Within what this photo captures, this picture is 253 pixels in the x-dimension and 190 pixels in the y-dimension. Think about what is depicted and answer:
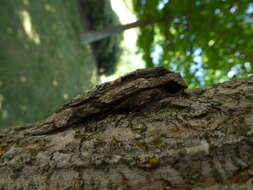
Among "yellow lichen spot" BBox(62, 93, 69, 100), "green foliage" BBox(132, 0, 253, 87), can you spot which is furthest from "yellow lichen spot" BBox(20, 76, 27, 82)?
"green foliage" BBox(132, 0, 253, 87)

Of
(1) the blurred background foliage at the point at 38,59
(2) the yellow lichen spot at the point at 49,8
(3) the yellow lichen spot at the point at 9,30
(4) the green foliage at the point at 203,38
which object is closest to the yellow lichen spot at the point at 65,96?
(1) the blurred background foliage at the point at 38,59

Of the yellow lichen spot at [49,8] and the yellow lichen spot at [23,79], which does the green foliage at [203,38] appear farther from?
the yellow lichen spot at [49,8]

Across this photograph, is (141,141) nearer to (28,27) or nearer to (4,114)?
(4,114)

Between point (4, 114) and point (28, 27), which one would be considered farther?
point (28, 27)

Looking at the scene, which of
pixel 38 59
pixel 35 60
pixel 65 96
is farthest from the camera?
pixel 65 96

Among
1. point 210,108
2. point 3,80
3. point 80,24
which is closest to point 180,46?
point 210,108

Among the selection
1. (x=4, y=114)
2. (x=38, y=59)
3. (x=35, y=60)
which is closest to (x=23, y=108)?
(x=4, y=114)

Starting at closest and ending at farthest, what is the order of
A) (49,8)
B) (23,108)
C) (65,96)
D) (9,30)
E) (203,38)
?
1. (203,38)
2. (23,108)
3. (9,30)
4. (65,96)
5. (49,8)
